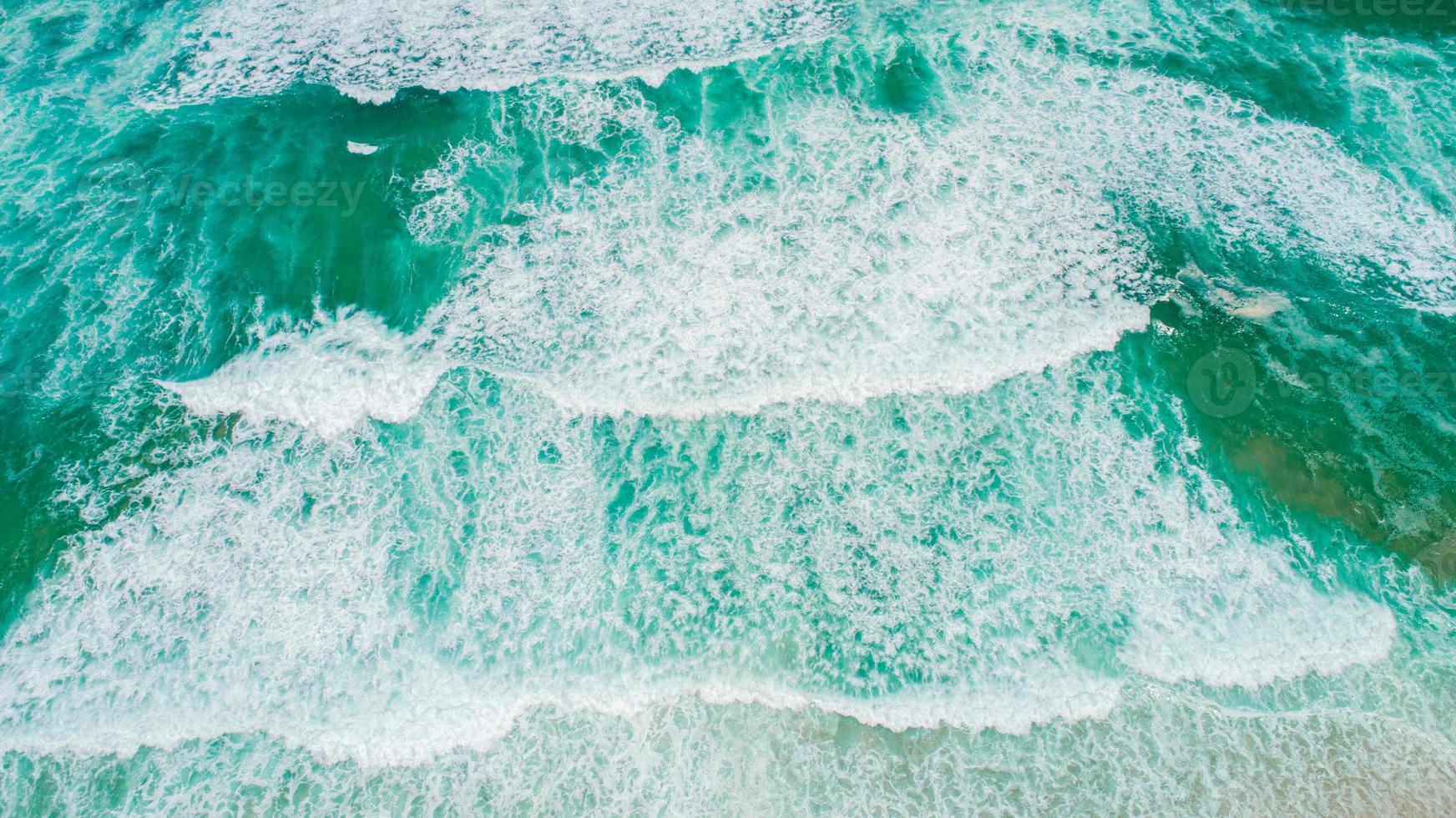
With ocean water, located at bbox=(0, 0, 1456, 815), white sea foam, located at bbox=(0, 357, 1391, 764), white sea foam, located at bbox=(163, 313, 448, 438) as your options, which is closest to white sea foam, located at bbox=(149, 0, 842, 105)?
ocean water, located at bbox=(0, 0, 1456, 815)

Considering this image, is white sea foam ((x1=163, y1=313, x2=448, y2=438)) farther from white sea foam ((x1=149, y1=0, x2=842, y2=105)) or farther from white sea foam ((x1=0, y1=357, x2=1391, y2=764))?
white sea foam ((x1=149, y1=0, x2=842, y2=105))

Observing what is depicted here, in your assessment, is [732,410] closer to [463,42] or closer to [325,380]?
[325,380]

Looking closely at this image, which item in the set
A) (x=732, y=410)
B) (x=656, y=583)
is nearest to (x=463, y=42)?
Answer: (x=732, y=410)

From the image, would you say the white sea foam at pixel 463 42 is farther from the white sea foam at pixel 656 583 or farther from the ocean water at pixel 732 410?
the white sea foam at pixel 656 583

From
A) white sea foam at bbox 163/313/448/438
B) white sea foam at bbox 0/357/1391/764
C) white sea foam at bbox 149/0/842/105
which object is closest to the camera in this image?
white sea foam at bbox 0/357/1391/764

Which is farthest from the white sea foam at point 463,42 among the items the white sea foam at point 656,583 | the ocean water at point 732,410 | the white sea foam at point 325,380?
the white sea foam at point 656,583

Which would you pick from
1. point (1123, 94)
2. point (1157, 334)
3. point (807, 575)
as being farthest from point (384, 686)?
point (1123, 94)

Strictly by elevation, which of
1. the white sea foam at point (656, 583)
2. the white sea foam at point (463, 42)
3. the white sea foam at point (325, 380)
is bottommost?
the white sea foam at point (656, 583)
